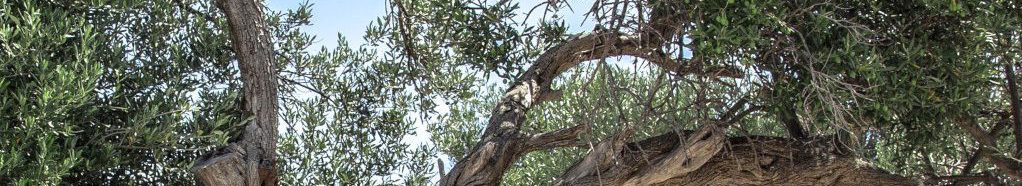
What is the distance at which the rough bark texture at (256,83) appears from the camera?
6.22 meters

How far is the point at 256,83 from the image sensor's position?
21.0 feet

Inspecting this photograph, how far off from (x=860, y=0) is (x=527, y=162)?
549 centimetres

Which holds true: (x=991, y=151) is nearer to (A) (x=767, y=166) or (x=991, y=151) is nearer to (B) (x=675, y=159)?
(A) (x=767, y=166)

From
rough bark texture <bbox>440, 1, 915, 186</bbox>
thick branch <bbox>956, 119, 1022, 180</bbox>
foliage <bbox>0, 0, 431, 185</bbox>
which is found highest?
foliage <bbox>0, 0, 431, 185</bbox>

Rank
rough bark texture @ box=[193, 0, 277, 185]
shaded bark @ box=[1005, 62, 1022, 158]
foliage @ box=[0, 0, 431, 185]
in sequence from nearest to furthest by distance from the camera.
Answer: foliage @ box=[0, 0, 431, 185] < shaded bark @ box=[1005, 62, 1022, 158] < rough bark texture @ box=[193, 0, 277, 185]

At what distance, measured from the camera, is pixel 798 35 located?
5.16m

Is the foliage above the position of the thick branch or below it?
above

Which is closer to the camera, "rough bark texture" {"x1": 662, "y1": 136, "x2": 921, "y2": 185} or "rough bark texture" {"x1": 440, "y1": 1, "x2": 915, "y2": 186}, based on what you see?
"rough bark texture" {"x1": 440, "y1": 1, "x2": 915, "y2": 186}

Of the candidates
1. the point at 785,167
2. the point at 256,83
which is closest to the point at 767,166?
the point at 785,167

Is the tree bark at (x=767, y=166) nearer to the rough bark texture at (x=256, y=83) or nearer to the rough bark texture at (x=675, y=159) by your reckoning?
the rough bark texture at (x=675, y=159)

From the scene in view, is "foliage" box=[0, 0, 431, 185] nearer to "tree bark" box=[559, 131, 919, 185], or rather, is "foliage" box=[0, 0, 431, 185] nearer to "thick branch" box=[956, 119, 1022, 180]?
"tree bark" box=[559, 131, 919, 185]

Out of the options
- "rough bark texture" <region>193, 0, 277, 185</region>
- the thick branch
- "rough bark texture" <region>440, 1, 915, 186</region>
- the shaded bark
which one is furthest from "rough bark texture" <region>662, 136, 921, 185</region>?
"rough bark texture" <region>193, 0, 277, 185</region>

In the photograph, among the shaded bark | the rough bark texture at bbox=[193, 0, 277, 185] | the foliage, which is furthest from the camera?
the rough bark texture at bbox=[193, 0, 277, 185]

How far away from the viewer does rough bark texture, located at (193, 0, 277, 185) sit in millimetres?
6219
